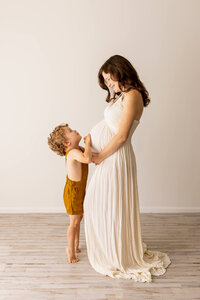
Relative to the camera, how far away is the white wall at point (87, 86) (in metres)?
3.09

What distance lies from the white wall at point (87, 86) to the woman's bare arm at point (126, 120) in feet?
3.81

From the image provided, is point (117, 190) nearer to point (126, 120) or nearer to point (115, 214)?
point (115, 214)

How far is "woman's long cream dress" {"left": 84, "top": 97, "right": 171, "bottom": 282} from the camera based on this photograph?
7.20 ft

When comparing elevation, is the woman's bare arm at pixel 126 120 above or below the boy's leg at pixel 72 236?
above

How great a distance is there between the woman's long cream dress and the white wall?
3.62 ft

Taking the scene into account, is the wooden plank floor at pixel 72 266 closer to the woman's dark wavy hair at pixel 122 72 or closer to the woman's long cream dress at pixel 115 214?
the woman's long cream dress at pixel 115 214

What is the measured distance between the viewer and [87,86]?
321 centimetres

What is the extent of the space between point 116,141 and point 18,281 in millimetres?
1172

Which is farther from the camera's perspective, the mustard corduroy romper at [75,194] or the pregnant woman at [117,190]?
the mustard corduroy romper at [75,194]

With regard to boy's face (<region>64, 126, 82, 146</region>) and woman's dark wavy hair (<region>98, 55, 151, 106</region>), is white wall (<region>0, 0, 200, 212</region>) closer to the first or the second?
boy's face (<region>64, 126, 82, 146</region>)

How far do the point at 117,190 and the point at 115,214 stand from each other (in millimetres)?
169

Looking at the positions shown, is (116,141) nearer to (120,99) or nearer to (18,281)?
(120,99)

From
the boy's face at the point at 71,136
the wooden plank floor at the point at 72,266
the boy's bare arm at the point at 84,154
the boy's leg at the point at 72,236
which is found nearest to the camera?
the wooden plank floor at the point at 72,266

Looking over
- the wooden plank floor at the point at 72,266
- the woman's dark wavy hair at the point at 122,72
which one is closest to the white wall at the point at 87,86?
the wooden plank floor at the point at 72,266
